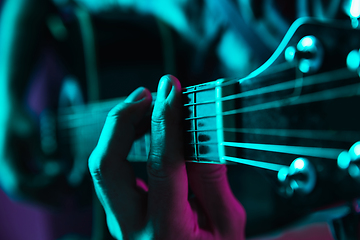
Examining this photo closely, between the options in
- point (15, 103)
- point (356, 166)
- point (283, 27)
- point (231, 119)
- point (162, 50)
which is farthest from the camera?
point (15, 103)

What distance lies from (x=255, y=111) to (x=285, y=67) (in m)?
0.06

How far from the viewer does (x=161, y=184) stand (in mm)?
371

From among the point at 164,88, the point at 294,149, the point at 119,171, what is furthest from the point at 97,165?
the point at 294,149

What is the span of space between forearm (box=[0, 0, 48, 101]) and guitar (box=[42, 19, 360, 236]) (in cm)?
95

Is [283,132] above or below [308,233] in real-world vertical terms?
above

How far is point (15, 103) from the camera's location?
1023mm

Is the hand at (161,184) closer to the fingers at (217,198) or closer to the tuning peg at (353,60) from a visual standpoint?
the fingers at (217,198)

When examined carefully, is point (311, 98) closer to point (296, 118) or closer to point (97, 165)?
point (296, 118)

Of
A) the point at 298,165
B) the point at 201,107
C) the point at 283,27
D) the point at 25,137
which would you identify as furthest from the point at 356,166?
the point at 25,137

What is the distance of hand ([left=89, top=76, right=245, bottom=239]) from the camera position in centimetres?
36

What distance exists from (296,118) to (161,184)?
0.20 meters

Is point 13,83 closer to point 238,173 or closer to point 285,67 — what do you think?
point 238,173

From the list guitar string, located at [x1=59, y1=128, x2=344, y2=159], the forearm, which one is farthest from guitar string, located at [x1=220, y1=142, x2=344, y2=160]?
the forearm

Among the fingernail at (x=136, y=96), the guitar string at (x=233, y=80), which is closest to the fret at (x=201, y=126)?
the guitar string at (x=233, y=80)
